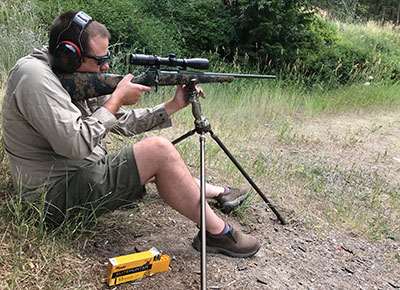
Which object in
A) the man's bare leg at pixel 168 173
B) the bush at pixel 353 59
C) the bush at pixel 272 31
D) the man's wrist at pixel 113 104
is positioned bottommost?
the bush at pixel 353 59

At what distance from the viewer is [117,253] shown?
10.2 feet

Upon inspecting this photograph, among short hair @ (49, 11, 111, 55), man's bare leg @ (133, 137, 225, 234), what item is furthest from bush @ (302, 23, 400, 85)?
short hair @ (49, 11, 111, 55)

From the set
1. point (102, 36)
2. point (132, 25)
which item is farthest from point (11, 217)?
point (132, 25)

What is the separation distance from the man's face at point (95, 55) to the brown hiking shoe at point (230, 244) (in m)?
1.12

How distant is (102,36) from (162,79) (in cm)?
42

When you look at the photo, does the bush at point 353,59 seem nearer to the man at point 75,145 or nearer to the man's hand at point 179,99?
the man's hand at point 179,99

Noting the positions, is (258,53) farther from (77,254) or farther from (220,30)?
(77,254)

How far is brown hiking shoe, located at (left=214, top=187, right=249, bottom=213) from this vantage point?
3787 millimetres

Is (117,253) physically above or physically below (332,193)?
above

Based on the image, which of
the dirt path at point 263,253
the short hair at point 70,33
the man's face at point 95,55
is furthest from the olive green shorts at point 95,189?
the short hair at point 70,33

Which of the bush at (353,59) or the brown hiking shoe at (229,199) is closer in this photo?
the brown hiking shoe at (229,199)

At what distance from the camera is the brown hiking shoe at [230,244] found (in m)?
3.23

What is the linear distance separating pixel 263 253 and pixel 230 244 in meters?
0.31

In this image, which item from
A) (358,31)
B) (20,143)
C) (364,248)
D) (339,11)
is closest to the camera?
(20,143)
